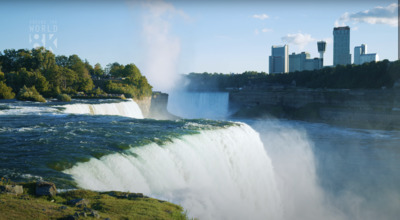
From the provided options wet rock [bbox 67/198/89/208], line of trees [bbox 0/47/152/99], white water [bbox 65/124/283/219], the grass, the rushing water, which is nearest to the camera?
the grass

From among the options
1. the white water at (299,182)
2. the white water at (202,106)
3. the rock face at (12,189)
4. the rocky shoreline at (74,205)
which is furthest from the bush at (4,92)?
the white water at (202,106)

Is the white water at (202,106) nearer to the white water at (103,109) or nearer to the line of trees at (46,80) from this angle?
the line of trees at (46,80)

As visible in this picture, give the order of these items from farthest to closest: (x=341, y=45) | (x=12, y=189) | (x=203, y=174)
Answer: (x=341, y=45) → (x=203, y=174) → (x=12, y=189)

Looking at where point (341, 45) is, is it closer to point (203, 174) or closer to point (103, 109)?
point (103, 109)

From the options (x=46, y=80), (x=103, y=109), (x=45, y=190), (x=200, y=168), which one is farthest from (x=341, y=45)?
(x=45, y=190)

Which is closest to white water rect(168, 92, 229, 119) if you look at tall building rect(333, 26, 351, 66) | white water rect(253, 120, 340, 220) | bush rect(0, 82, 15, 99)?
bush rect(0, 82, 15, 99)

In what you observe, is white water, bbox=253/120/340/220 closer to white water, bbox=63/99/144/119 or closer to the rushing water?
Result: the rushing water
